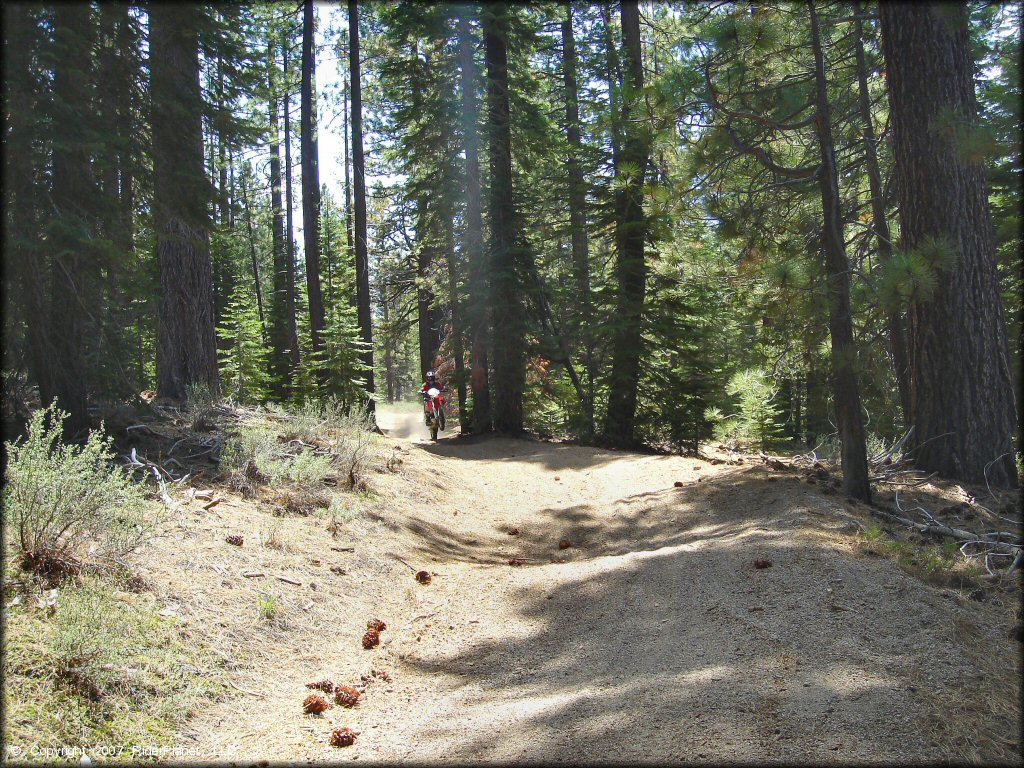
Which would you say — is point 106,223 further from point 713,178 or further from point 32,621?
point 713,178

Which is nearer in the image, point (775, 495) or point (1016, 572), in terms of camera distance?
point (1016, 572)

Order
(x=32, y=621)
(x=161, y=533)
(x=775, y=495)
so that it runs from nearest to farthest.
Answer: (x=32, y=621) → (x=161, y=533) → (x=775, y=495)

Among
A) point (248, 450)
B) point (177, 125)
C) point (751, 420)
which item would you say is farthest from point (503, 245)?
point (248, 450)

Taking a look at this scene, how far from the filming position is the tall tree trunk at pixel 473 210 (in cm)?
1548

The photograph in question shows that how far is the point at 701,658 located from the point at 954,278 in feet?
17.6

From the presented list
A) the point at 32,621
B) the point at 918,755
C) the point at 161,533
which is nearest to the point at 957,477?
the point at 918,755

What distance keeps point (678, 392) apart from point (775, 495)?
23.4 feet

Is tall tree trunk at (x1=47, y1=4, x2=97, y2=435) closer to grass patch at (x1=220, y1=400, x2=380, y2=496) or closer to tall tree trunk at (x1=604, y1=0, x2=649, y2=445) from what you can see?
grass patch at (x1=220, y1=400, x2=380, y2=496)

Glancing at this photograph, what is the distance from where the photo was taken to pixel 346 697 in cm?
353

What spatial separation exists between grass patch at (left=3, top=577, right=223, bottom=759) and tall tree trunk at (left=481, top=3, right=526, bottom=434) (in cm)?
1216

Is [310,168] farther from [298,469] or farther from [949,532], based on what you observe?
[949,532]

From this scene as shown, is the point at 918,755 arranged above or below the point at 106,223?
below

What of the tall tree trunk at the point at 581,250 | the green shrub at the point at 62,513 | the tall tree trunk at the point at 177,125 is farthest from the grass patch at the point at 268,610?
the tall tree trunk at the point at 581,250

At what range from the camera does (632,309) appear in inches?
535
